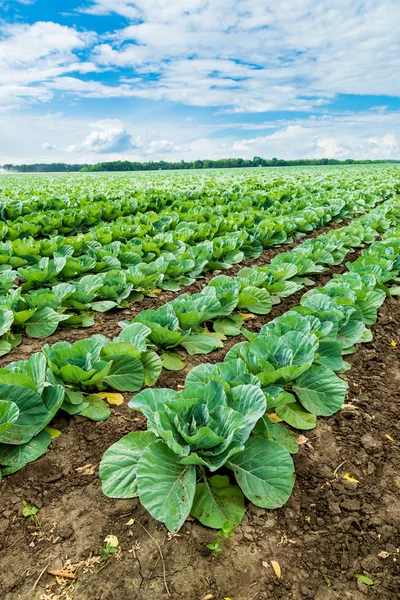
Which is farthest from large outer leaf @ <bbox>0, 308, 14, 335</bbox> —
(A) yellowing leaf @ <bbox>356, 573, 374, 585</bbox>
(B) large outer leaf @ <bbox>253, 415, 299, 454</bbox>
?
(A) yellowing leaf @ <bbox>356, 573, 374, 585</bbox>

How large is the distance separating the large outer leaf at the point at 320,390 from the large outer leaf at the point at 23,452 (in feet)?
5.34

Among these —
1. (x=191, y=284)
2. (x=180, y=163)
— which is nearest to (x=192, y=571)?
(x=191, y=284)

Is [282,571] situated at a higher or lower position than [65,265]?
lower

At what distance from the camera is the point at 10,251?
20.1 ft

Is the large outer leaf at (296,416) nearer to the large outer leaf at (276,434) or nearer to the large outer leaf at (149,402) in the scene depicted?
the large outer leaf at (276,434)

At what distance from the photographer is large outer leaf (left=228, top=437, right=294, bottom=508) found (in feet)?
6.74

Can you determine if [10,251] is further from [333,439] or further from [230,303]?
[333,439]

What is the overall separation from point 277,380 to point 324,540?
1.07 meters

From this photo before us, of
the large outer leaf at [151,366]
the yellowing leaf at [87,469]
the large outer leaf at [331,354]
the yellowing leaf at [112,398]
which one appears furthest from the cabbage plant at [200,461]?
the large outer leaf at [331,354]

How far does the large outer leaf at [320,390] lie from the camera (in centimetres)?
279

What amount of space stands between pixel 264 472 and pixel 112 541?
0.78 meters

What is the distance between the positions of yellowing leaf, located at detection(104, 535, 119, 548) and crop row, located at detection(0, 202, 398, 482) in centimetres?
67

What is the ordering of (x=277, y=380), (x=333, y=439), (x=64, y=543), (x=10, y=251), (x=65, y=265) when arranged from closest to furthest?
(x=64, y=543), (x=333, y=439), (x=277, y=380), (x=65, y=265), (x=10, y=251)

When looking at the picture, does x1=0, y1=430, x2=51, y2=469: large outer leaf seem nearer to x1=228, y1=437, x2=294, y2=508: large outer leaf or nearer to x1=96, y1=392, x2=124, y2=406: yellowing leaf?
x1=96, y1=392, x2=124, y2=406: yellowing leaf
